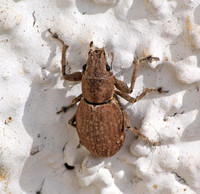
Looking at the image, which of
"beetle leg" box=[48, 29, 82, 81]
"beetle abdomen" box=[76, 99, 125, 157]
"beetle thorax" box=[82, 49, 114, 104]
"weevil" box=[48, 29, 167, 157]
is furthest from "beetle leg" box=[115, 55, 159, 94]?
"beetle leg" box=[48, 29, 82, 81]

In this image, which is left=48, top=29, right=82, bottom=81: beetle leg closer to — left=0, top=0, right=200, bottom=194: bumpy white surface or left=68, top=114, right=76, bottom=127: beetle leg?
left=0, top=0, right=200, bottom=194: bumpy white surface

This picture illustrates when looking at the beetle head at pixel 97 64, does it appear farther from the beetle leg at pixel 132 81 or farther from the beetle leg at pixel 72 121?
the beetle leg at pixel 72 121

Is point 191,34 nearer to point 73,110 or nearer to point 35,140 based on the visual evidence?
point 73,110

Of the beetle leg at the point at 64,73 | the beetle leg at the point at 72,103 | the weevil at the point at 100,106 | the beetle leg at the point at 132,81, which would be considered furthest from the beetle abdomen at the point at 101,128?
the beetle leg at the point at 64,73

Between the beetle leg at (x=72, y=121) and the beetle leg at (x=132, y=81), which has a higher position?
the beetle leg at (x=132, y=81)

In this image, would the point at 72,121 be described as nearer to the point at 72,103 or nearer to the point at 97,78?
the point at 72,103

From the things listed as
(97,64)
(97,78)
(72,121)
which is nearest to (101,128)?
(72,121)

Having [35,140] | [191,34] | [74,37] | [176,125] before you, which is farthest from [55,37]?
[176,125]
